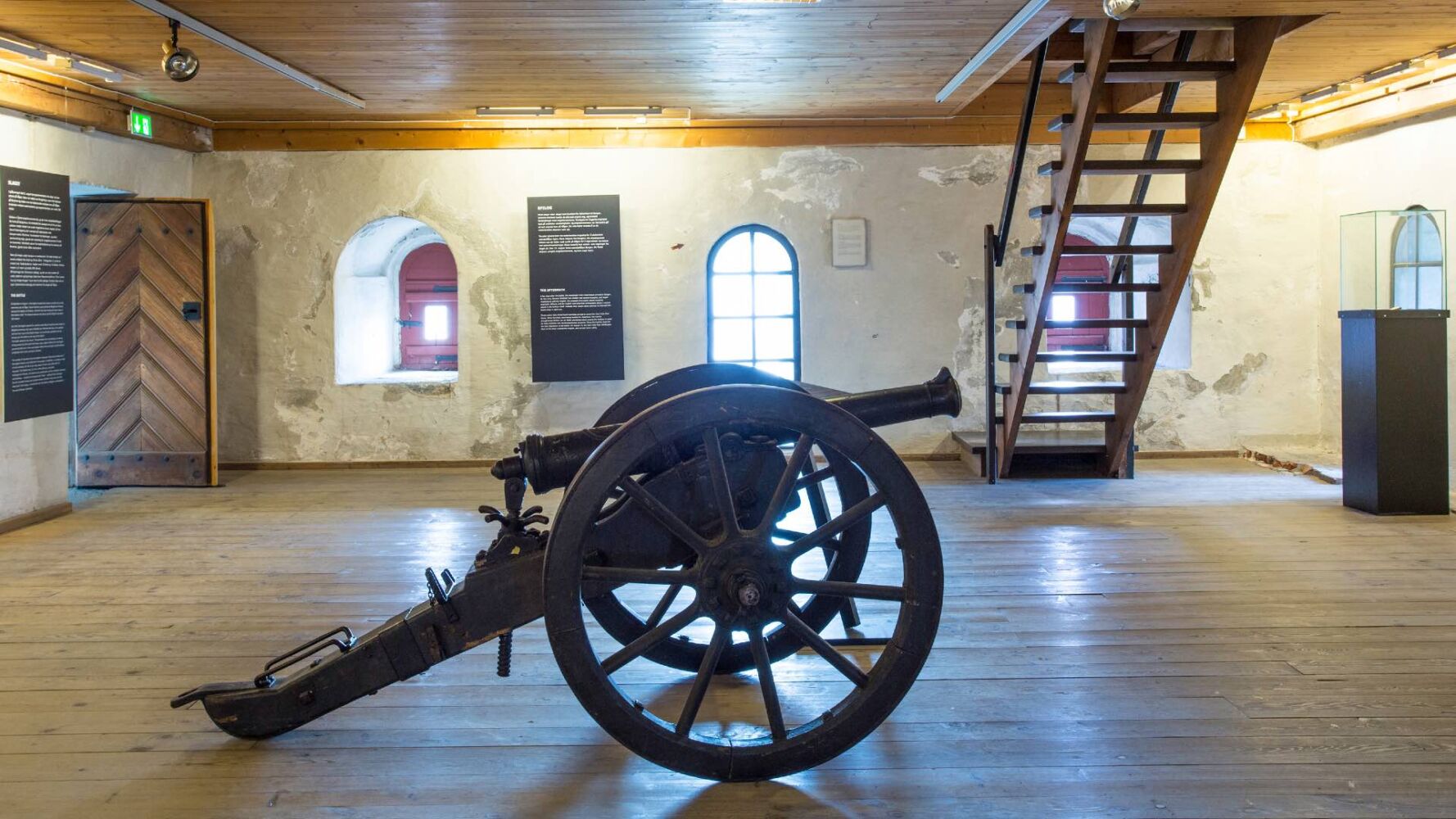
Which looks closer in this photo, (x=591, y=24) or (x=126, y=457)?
(x=591, y=24)

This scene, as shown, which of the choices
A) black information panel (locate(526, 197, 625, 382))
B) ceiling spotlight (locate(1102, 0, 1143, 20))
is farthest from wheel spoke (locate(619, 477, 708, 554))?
black information panel (locate(526, 197, 625, 382))

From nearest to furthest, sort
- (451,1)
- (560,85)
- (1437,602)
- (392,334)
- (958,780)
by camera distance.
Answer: (958,780) → (1437,602) → (451,1) → (560,85) → (392,334)

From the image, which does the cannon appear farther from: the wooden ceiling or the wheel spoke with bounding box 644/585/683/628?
the wooden ceiling

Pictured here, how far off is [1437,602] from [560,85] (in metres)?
5.05

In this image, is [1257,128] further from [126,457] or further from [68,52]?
[126,457]

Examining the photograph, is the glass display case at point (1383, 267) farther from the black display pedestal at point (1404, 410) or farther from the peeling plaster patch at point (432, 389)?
the peeling plaster patch at point (432, 389)

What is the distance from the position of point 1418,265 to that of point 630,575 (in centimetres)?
545

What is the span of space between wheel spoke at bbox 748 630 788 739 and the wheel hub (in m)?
0.04

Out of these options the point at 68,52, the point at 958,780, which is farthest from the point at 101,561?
the point at 958,780

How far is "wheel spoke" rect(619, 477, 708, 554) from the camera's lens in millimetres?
2377

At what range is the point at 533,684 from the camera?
3254 mm

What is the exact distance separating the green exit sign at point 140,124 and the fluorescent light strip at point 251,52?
4.02ft

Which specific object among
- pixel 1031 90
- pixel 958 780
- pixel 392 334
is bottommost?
pixel 958 780

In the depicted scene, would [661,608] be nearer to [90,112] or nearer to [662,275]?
[662,275]
